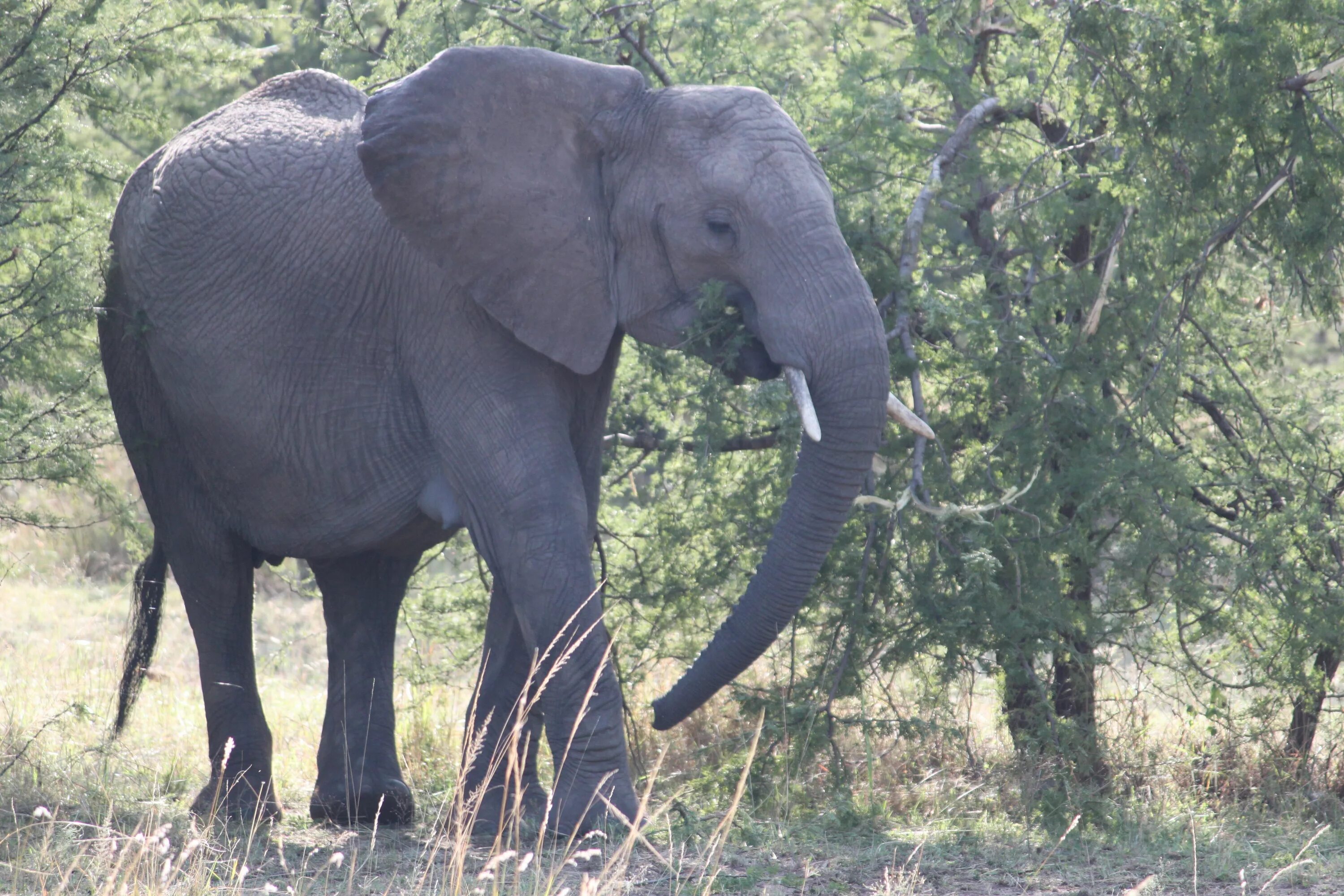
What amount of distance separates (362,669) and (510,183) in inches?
101

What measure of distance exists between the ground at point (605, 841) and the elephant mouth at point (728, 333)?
1551 mm

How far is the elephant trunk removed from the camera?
5.20 meters

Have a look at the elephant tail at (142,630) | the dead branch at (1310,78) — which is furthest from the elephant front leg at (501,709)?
the dead branch at (1310,78)

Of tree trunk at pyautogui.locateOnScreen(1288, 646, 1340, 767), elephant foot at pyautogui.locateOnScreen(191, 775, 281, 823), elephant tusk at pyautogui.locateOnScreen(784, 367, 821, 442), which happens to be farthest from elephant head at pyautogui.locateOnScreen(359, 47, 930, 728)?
tree trunk at pyautogui.locateOnScreen(1288, 646, 1340, 767)

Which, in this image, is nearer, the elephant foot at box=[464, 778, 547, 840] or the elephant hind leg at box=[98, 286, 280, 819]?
the elephant foot at box=[464, 778, 547, 840]

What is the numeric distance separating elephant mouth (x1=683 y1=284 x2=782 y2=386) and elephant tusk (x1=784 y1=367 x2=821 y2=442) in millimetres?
230

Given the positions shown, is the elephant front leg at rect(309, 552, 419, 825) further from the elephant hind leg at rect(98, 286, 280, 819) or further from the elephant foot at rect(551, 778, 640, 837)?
the elephant foot at rect(551, 778, 640, 837)

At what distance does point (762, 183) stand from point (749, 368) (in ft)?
2.08

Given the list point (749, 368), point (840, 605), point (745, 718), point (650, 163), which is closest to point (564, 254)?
point (650, 163)

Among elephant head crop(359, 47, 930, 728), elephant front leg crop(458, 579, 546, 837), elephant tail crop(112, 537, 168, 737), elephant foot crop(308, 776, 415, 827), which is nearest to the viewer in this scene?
elephant head crop(359, 47, 930, 728)

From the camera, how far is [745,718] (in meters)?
7.38

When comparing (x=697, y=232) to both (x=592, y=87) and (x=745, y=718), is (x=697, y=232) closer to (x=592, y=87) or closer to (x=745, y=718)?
(x=592, y=87)

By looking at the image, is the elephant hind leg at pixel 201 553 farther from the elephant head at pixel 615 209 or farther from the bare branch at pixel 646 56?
the bare branch at pixel 646 56

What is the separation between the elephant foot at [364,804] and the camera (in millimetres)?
6727
